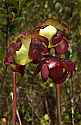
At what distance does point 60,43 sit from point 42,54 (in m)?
0.04

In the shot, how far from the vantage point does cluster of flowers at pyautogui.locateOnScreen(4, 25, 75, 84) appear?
0.66 metres

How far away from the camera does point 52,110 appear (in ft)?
6.79

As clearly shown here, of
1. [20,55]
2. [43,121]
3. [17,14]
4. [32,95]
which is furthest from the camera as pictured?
[17,14]

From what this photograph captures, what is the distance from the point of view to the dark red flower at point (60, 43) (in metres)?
0.67

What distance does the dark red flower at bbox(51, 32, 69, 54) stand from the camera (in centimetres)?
67

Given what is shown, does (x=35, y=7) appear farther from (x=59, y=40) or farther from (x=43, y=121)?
(x=59, y=40)

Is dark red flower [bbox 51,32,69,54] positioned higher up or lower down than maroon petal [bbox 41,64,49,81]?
higher up

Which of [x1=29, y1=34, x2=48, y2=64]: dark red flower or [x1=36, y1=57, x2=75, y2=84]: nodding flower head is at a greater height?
[x1=29, y1=34, x2=48, y2=64]: dark red flower

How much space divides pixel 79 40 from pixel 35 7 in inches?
14.2

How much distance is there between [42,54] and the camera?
66cm

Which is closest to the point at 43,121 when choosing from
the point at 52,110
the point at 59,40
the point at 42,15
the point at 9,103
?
the point at 52,110

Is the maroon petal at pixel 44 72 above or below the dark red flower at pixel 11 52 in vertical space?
below

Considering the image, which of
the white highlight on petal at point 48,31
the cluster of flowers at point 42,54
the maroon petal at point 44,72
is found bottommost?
the maroon petal at point 44,72

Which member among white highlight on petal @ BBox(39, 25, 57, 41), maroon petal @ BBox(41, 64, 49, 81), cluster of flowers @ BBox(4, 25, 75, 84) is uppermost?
white highlight on petal @ BBox(39, 25, 57, 41)
